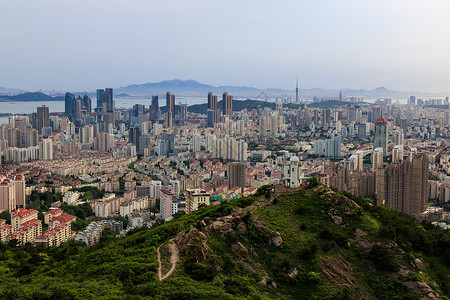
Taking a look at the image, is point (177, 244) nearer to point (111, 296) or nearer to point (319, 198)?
point (111, 296)

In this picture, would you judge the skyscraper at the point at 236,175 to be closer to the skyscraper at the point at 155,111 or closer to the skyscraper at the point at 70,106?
the skyscraper at the point at 155,111

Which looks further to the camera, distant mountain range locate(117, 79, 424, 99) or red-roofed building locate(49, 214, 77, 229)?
distant mountain range locate(117, 79, 424, 99)

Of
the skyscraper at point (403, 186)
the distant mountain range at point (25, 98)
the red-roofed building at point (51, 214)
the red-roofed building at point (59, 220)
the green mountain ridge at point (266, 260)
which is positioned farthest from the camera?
the distant mountain range at point (25, 98)

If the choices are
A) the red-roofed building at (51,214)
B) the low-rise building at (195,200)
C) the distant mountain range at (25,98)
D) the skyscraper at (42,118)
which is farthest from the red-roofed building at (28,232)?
the distant mountain range at (25,98)

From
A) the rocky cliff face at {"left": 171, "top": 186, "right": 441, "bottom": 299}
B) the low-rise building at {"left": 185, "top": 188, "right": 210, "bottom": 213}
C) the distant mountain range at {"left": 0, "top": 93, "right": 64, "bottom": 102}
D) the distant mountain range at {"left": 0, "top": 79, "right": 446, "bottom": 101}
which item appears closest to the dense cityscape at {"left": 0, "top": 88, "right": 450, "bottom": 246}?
the low-rise building at {"left": 185, "top": 188, "right": 210, "bottom": 213}

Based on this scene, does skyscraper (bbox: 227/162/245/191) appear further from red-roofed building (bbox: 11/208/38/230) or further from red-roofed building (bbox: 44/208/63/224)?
red-roofed building (bbox: 11/208/38/230)
